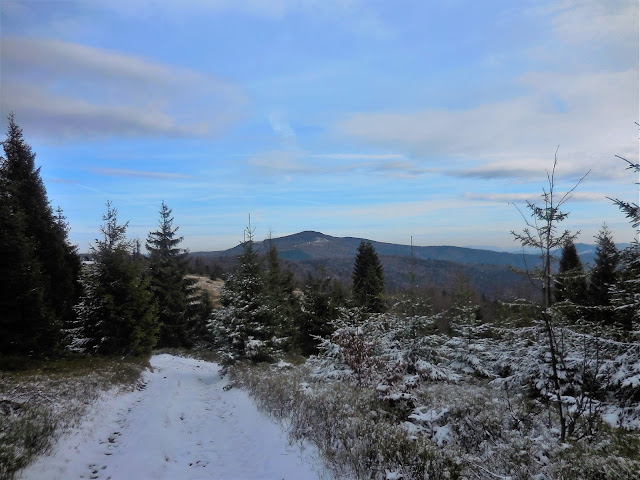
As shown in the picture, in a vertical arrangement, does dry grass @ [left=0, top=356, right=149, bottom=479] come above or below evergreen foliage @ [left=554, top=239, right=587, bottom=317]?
below

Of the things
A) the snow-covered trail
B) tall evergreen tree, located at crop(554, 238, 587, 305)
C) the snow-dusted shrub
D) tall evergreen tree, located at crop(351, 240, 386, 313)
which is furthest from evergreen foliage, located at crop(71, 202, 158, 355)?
tall evergreen tree, located at crop(351, 240, 386, 313)

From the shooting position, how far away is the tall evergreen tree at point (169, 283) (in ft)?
98.2

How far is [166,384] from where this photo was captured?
14727mm

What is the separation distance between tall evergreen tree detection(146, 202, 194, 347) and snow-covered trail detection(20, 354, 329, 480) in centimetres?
1953

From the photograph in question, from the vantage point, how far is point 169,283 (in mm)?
30500

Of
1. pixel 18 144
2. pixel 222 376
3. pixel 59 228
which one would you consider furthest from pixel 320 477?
pixel 18 144

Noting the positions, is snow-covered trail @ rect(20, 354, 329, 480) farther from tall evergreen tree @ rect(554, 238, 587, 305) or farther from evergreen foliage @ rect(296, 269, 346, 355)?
evergreen foliage @ rect(296, 269, 346, 355)

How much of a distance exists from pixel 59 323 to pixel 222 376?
25.3ft

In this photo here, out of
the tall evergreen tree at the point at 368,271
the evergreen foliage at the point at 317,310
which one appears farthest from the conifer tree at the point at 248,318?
the tall evergreen tree at the point at 368,271

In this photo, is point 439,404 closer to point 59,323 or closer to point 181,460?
point 181,460

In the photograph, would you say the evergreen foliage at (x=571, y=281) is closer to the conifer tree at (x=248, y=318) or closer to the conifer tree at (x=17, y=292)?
the conifer tree at (x=248, y=318)

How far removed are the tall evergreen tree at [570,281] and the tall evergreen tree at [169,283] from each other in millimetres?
27922

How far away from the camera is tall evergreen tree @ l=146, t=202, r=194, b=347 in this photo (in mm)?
29938

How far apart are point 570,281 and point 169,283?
30.1m
